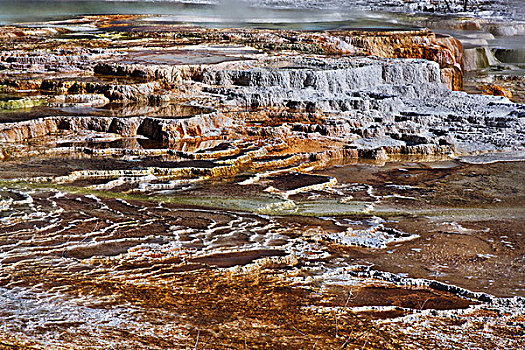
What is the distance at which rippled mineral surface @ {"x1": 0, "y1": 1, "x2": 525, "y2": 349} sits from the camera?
299 centimetres

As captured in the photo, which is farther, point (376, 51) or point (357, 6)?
point (357, 6)

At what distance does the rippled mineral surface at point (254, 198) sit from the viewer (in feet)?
9.82

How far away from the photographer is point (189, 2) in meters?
24.0

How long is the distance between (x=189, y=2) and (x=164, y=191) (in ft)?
64.7

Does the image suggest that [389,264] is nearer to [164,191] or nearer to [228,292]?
[228,292]

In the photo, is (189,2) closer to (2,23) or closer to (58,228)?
(2,23)

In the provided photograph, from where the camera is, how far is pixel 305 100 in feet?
28.4

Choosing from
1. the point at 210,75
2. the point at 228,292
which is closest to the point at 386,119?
the point at 210,75

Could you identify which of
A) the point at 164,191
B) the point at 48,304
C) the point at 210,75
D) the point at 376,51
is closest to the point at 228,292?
the point at 48,304

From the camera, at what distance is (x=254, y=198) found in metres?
5.29

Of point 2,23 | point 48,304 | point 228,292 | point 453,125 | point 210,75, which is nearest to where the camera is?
point 48,304

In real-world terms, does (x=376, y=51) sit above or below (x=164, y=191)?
above

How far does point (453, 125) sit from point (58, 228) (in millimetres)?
5541

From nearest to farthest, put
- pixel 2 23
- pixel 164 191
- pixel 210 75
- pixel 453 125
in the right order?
pixel 164 191, pixel 453 125, pixel 210 75, pixel 2 23
